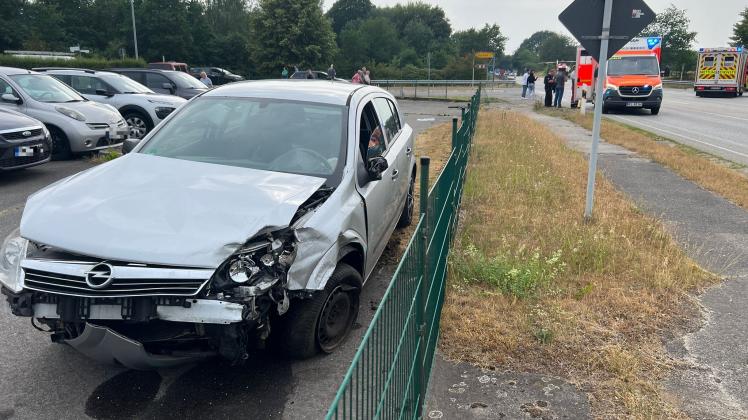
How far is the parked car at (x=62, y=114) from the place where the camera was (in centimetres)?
1010

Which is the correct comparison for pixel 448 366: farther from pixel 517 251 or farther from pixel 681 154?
pixel 681 154

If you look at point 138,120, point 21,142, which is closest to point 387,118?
point 21,142

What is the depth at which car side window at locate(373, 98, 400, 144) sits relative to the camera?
561cm

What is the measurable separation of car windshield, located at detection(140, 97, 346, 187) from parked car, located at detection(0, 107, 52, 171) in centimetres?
483

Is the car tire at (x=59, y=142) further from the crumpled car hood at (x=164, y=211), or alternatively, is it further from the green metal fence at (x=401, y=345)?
the green metal fence at (x=401, y=345)

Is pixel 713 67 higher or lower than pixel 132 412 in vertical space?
higher

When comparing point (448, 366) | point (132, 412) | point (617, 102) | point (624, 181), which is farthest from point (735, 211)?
point (617, 102)

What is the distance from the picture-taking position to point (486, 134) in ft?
48.4

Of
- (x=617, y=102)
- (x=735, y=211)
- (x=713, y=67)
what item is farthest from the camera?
(x=713, y=67)

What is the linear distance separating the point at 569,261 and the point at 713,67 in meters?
35.0

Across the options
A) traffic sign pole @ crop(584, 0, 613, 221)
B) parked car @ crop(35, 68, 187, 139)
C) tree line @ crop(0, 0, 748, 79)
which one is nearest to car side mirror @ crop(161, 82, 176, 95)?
parked car @ crop(35, 68, 187, 139)

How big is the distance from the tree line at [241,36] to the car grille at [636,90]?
21947 millimetres

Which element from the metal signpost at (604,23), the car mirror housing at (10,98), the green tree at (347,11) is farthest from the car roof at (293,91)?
the green tree at (347,11)

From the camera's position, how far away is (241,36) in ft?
206
